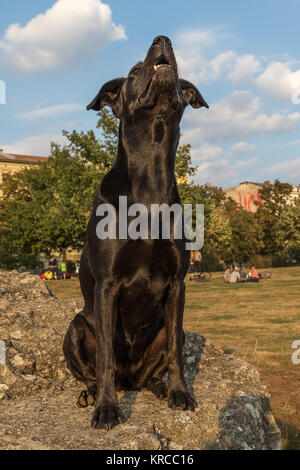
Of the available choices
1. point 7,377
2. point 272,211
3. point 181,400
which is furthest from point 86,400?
point 272,211

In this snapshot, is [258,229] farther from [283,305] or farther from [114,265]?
[114,265]

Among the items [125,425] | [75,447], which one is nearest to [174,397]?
[125,425]

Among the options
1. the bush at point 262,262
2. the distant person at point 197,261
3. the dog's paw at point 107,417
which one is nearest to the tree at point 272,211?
the bush at point 262,262

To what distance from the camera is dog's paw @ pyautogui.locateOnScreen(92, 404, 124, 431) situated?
2873mm

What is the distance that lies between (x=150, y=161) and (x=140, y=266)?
76 centimetres

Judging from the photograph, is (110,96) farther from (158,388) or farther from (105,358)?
(158,388)

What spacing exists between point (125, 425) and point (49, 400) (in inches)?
38.1

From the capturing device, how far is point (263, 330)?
1080 cm

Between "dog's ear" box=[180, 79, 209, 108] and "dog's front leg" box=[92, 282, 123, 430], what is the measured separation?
169cm

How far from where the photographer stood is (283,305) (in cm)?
1555

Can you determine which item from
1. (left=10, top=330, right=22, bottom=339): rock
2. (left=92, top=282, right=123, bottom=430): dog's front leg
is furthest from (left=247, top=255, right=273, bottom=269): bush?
(left=92, top=282, right=123, bottom=430): dog's front leg

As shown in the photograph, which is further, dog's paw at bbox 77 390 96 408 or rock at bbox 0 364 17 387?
rock at bbox 0 364 17 387

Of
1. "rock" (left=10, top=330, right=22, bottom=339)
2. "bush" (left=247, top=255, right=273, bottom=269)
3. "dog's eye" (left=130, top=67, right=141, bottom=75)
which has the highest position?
"dog's eye" (left=130, top=67, right=141, bottom=75)

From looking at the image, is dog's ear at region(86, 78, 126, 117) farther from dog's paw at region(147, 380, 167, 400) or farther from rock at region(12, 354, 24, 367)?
rock at region(12, 354, 24, 367)
